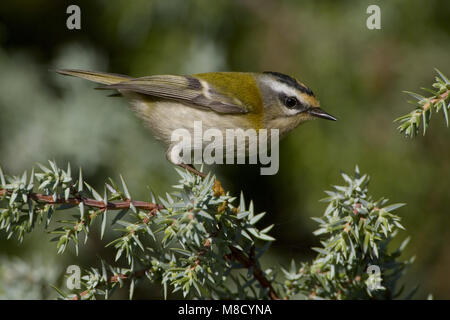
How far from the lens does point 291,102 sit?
2434mm

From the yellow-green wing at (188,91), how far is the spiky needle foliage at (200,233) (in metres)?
0.98

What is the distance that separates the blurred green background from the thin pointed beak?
13 centimetres

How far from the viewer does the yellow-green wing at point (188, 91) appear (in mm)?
2324

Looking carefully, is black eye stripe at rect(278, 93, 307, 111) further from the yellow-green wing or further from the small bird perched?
the yellow-green wing

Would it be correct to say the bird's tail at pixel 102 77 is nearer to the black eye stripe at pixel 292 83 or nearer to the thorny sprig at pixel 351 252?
the black eye stripe at pixel 292 83

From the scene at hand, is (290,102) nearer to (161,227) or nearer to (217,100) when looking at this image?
(217,100)

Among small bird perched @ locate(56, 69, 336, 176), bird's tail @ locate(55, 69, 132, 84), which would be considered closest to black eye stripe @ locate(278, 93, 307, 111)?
small bird perched @ locate(56, 69, 336, 176)

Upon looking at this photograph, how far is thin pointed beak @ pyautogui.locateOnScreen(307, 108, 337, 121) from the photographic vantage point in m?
2.25

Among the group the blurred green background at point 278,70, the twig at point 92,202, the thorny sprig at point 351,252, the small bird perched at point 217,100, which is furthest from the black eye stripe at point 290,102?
the twig at point 92,202

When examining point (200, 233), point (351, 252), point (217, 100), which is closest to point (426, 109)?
point (351, 252)

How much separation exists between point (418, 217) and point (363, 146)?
0.41 meters

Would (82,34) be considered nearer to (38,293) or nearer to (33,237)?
(33,237)

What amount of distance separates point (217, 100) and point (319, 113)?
0.48m

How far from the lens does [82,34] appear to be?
103 inches
